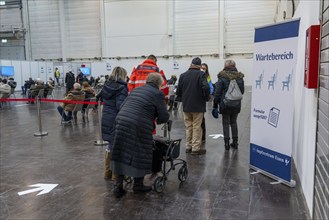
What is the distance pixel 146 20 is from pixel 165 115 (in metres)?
20.3

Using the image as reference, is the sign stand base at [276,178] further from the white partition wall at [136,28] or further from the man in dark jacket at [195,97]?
the white partition wall at [136,28]

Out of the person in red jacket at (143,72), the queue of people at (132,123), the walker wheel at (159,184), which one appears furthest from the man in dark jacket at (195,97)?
the walker wheel at (159,184)

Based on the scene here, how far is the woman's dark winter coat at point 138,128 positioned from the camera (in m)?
3.30

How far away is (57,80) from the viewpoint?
2333 cm

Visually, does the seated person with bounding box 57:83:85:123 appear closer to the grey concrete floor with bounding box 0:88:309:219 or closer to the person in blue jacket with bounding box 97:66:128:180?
the grey concrete floor with bounding box 0:88:309:219

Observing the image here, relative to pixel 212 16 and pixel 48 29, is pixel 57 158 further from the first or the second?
pixel 48 29

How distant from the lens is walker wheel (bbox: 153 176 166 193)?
3.54 metres

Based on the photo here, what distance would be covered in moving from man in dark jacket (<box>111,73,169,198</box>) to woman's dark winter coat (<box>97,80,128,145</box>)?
1.34ft

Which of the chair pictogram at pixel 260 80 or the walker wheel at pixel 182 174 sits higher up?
the chair pictogram at pixel 260 80

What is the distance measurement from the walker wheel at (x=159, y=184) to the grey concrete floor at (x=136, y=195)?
0.23 ft

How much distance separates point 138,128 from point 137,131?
0.03 meters

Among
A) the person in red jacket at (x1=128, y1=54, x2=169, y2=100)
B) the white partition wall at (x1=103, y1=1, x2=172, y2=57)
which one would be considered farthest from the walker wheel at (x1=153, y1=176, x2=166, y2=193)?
the white partition wall at (x1=103, y1=1, x2=172, y2=57)

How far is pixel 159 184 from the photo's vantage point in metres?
→ 3.57

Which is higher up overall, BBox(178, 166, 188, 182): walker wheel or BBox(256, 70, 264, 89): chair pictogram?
BBox(256, 70, 264, 89): chair pictogram
